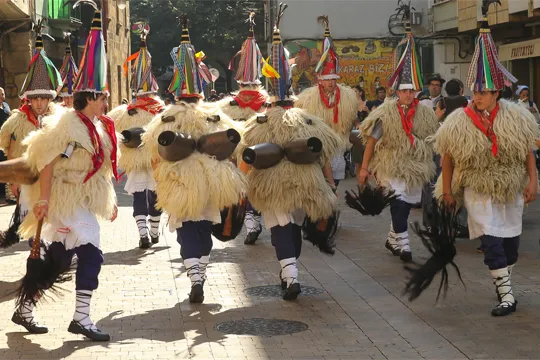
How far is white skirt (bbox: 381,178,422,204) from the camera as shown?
415 inches

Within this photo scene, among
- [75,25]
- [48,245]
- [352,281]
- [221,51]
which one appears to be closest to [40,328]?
[48,245]

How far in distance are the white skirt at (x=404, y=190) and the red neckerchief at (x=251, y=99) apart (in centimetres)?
308

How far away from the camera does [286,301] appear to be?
882 centimetres

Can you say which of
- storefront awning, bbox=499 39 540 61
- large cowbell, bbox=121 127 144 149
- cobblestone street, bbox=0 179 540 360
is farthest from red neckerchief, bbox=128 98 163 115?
storefront awning, bbox=499 39 540 61

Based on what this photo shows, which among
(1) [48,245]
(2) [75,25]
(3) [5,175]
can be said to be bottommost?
(1) [48,245]

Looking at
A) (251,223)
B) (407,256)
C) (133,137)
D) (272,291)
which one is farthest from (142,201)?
(272,291)

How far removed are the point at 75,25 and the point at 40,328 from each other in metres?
24.6

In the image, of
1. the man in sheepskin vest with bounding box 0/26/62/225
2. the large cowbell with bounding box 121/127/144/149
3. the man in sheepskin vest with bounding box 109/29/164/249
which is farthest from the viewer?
the man in sheepskin vest with bounding box 109/29/164/249

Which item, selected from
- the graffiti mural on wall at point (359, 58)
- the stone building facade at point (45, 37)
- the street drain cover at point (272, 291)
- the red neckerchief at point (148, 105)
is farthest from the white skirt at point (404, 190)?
the graffiti mural on wall at point (359, 58)

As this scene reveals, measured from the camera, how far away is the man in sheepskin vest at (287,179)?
885 centimetres

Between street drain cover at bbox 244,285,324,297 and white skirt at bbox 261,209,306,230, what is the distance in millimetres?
600

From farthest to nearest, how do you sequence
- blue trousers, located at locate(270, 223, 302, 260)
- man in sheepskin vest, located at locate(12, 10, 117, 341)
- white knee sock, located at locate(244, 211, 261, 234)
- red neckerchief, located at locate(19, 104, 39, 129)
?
white knee sock, located at locate(244, 211, 261, 234), red neckerchief, located at locate(19, 104, 39, 129), blue trousers, located at locate(270, 223, 302, 260), man in sheepskin vest, located at locate(12, 10, 117, 341)

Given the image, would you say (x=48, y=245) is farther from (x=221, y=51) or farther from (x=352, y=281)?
(x=221, y=51)

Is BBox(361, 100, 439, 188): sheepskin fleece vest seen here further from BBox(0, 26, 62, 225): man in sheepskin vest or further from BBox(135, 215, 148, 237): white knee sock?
BBox(0, 26, 62, 225): man in sheepskin vest
